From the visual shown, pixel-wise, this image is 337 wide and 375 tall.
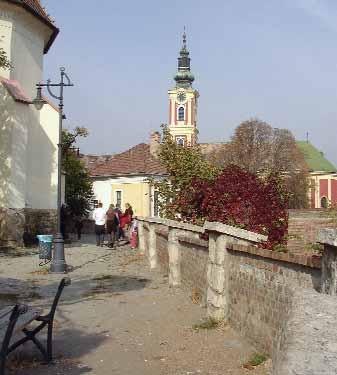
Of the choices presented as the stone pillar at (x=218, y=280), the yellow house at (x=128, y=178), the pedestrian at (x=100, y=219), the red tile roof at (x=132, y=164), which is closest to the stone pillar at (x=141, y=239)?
the pedestrian at (x=100, y=219)

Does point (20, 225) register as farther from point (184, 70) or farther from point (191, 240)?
point (184, 70)

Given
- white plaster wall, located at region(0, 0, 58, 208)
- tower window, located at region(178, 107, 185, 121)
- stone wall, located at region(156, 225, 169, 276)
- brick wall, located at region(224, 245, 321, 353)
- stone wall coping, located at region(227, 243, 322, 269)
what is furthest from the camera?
tower window, located at region(178, 107, 185, 121)

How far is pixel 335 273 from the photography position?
4828 mm

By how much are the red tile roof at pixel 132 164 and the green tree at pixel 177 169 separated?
29.3m

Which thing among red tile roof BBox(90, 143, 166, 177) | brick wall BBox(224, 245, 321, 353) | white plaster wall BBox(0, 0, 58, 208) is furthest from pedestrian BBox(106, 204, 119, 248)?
red tile roof BBox(90, 143, 166, 177)

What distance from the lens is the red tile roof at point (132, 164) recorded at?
49500 millimetres

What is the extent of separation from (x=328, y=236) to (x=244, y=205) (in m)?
7.59

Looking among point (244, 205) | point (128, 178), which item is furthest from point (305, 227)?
point (128, 178)

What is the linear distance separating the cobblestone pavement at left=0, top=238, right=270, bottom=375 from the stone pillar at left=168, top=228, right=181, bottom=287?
284mm

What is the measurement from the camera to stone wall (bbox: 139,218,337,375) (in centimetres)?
278

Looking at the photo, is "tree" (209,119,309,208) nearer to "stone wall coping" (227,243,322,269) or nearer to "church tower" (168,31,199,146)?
"church tower" (168,31,199,146)

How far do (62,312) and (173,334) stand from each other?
245cm

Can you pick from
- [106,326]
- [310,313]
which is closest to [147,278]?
[106,326]

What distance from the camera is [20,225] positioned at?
21734mm
